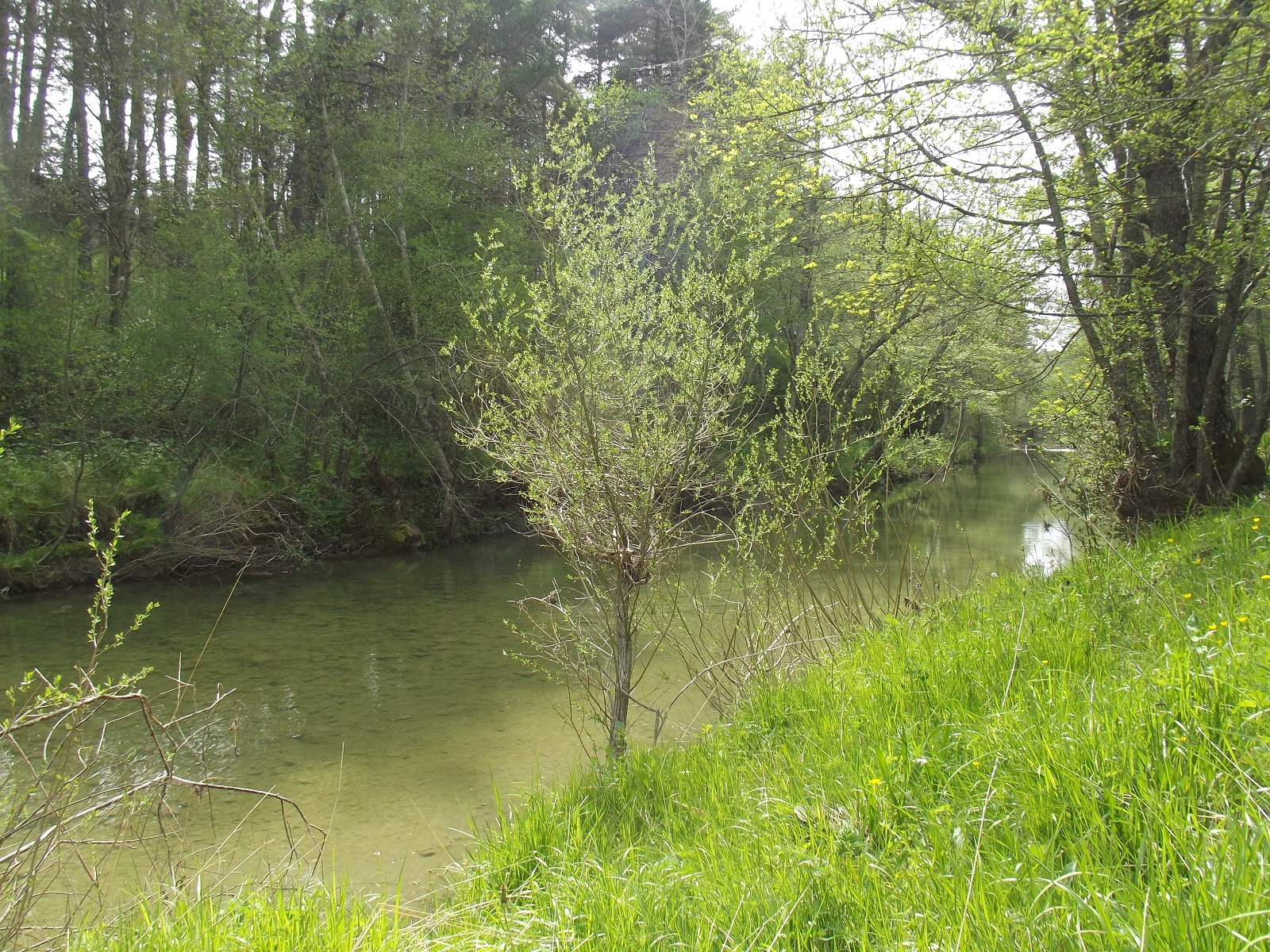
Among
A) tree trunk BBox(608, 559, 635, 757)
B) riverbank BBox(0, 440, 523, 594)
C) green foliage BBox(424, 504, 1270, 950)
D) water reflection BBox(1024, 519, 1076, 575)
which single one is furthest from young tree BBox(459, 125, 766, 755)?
water reflection BBox(1024, 519, 1076, 575)

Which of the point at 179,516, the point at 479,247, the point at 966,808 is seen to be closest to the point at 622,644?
the point at 966,808

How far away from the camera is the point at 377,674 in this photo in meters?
8.35

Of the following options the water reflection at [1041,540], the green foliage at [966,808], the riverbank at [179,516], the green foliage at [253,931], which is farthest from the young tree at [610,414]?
the water reflection at [1041,540]

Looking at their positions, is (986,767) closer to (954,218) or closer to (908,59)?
(908,59)

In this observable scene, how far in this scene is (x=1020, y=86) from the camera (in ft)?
20.4

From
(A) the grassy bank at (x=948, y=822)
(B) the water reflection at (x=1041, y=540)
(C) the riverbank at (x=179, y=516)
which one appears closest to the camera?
(A) the grassy bank at (x=948, y=822)

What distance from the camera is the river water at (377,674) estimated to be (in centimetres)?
536

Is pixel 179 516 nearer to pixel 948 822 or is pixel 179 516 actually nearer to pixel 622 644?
pixel 622 644

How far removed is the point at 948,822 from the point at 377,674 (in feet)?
23.2

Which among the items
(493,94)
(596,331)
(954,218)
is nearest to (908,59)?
(954,218)

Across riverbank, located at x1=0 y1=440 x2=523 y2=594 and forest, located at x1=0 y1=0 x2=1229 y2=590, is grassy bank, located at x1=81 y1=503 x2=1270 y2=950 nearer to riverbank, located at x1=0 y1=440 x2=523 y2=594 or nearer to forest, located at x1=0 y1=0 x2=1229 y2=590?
forest, located at x1=0 y1=0 x2=1229 y2=590

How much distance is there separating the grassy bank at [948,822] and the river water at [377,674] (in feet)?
2.43

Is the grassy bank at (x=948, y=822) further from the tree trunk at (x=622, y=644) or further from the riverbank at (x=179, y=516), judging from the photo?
the riverbank at (x=179, y=516)

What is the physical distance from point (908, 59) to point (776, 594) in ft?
13.5
